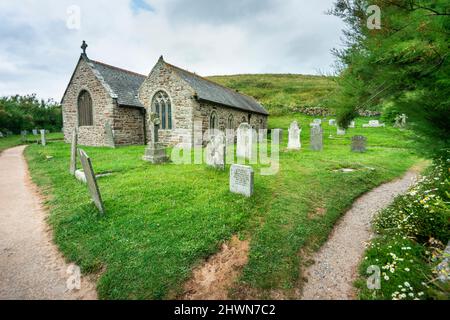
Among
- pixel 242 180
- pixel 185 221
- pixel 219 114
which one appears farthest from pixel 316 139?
pixel 185 221

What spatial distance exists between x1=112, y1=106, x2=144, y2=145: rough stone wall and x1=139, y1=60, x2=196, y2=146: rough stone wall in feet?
6.03

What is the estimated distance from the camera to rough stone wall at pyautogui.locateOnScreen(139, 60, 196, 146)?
14.4 meters

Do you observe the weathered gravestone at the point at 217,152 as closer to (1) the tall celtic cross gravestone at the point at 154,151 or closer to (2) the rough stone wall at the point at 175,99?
(1) the tall celtic cross gravestone at the point at 154,151

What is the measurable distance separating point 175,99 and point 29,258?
12.7m

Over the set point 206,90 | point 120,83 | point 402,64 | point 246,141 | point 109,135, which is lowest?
point 246,141

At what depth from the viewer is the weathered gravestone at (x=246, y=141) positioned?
35.7 feet

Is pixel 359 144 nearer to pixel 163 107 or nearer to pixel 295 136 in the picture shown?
pixel 295 136

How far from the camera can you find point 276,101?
40281 mm

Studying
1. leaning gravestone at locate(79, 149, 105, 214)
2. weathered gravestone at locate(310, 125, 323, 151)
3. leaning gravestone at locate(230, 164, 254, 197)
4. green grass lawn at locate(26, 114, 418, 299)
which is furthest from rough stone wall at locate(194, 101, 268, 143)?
leaning gravestone at locate(79, 149, 105, 214)

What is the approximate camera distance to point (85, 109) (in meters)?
17.0

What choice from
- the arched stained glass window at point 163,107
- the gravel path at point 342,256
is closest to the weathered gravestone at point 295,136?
the gravel path at point 342,256

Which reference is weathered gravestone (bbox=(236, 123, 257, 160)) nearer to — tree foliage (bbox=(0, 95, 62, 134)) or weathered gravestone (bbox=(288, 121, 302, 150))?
weathered gravestone (bbox=(288, 121, 302, 150))

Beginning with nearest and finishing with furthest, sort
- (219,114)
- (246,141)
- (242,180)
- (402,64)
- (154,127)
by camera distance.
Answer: (402,64) < (242,180) < (154,127) < (246,141) < (219,114)
